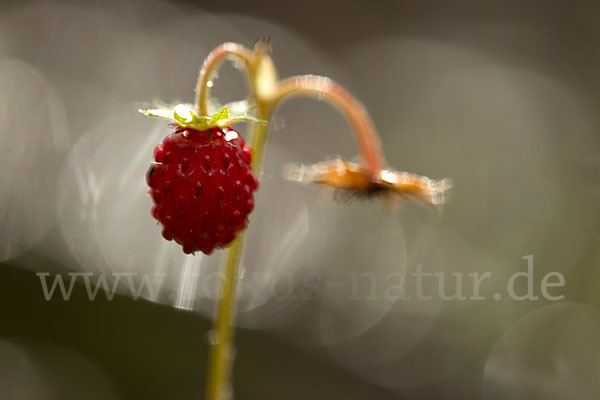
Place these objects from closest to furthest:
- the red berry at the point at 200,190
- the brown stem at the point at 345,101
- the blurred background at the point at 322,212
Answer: the red berry at the point at 200,190, the brown stem at the point at 345,101, the blurred background at the point at 322,212

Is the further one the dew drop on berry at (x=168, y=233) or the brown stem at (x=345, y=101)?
the brown stem at (x=345, y=101)

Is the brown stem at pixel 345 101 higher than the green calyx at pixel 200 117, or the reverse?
the brown stem at pixel 345 101

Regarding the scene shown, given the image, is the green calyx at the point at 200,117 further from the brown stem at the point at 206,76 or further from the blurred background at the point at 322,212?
the blurred background at the point at 322,212

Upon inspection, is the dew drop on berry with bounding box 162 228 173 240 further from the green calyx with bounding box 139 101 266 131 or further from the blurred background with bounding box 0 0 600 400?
the blurred background with bounding box 0 0 600 400

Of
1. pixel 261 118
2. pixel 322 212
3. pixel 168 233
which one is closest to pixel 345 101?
pixel 261 118

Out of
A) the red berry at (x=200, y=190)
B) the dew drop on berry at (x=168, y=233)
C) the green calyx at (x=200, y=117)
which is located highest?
the green calyx at (x=200, y=117)

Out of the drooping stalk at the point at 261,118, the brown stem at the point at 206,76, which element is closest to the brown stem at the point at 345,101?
the drooping stalk at the point at 261,118

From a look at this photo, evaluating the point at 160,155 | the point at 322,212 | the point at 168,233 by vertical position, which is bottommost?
the point at 168,233

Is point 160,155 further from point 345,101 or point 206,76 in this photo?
point 345,101
